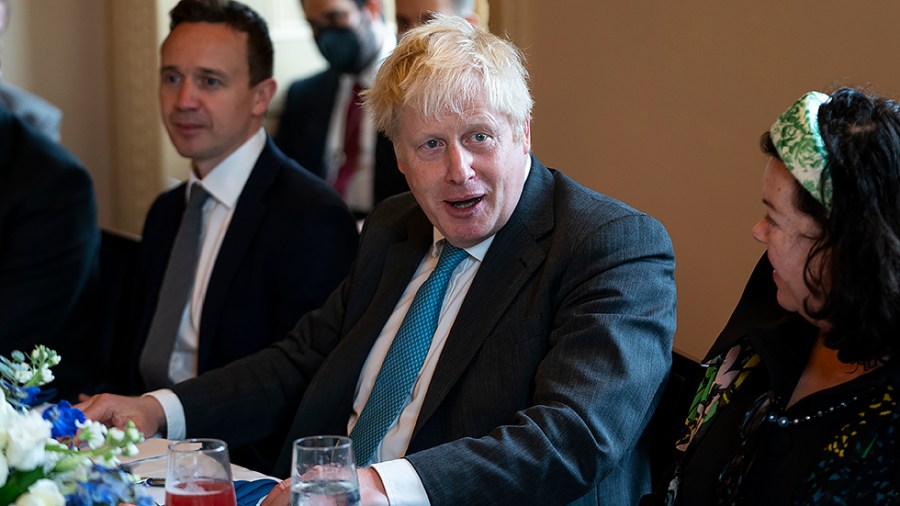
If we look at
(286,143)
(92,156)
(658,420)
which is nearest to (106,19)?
(92,156)

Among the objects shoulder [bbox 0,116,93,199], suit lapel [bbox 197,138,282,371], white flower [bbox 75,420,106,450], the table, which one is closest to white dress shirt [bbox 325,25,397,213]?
shoulder [bbox 0,116,93,199]

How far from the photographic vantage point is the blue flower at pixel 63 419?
1272 mm

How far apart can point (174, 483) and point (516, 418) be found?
0.63 m

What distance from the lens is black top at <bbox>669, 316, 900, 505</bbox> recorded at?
1.55 metres

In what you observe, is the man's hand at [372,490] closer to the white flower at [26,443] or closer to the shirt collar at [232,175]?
the white flower at [26,443]

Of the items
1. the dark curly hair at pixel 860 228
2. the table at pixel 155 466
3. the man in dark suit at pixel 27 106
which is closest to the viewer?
the dark curly hair at pixel 860 228

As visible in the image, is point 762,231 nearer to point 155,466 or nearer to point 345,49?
point 155,466

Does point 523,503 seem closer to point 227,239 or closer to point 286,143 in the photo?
point 227,239

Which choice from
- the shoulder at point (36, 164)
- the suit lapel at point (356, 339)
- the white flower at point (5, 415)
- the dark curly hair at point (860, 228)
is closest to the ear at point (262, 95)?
the shoulder at point (36, 164)

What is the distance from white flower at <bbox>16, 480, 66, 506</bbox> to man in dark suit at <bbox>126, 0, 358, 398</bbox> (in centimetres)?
165

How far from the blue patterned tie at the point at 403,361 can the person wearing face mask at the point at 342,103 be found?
220cm

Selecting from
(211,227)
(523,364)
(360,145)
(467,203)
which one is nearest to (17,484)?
(523,364)

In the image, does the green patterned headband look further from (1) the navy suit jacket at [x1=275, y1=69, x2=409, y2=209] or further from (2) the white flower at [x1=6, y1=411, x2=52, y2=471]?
(1) the navy suit jacket at [x1=275, y1=69, x2=409, y2=209]

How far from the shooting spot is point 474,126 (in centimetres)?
204
